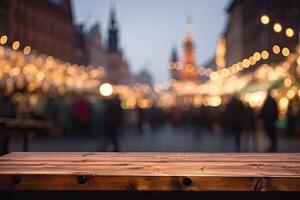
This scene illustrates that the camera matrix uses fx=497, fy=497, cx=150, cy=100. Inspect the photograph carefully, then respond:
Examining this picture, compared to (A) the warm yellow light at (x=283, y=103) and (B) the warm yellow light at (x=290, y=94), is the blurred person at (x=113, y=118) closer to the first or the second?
(B) the warm yellow light at (x=290, y=94)

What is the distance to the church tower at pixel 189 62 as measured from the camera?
13262cm

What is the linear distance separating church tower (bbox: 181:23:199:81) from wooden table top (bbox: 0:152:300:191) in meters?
127

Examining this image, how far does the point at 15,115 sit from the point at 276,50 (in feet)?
43.4

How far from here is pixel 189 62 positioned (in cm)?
13500

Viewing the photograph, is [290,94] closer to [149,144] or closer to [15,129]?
[149,144]

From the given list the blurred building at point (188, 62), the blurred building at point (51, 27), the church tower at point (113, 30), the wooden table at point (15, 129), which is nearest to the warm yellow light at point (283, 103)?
the church tower at point (113, 30)

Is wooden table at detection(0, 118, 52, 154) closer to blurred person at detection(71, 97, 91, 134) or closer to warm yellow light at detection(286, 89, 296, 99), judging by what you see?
blurred person at detection(71, 97, 91, 134)

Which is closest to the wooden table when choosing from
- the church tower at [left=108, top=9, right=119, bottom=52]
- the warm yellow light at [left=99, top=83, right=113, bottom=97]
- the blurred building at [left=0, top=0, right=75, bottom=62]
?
the warm yellow light at [left=99, top=83, right=113, bottom=97]

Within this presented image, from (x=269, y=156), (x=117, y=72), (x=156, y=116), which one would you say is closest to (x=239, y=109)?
(x=269, y=156)

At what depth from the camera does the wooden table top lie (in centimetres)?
337

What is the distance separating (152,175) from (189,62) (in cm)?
13246

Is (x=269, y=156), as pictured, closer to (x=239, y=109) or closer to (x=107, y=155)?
(x=107, y=155)

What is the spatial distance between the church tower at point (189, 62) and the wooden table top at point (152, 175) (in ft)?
418

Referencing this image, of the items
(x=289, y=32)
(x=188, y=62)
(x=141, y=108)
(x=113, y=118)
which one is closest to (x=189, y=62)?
(x=188, y=62)
